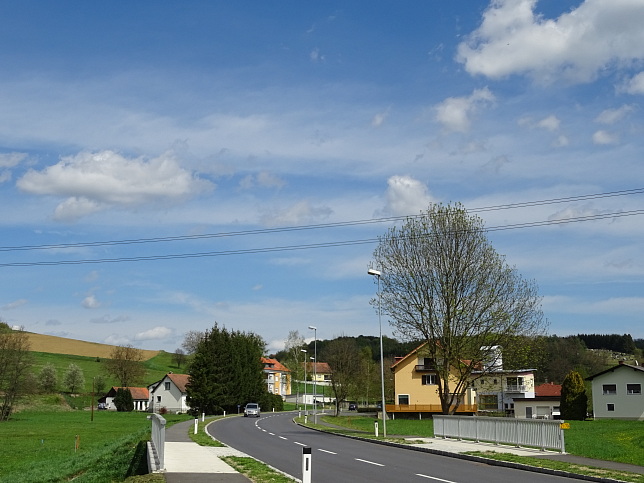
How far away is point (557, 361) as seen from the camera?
11419 centimetres

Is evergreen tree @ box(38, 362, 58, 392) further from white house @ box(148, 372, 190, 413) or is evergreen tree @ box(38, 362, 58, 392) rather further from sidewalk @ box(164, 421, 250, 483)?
sidewalk @ box(164, 421, 250, 483)

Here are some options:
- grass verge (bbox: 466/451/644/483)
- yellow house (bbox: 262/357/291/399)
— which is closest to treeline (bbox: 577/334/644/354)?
yellow house (bbox: 262/357/291/399)

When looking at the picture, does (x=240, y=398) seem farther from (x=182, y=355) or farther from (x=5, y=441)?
(x=182, y=355)

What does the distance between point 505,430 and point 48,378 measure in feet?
333

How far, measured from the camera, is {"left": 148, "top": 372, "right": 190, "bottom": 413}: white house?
116 meters

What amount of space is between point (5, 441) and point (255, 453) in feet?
86.8

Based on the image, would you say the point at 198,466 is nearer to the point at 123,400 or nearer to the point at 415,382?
the point at 415,382

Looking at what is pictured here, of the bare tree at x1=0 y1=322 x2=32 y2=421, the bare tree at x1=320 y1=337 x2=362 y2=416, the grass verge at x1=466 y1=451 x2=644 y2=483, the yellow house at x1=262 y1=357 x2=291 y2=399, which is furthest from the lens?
the yellow house at x1=262 y1=357 x2=291 y2=399

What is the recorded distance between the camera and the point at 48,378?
11325 cm

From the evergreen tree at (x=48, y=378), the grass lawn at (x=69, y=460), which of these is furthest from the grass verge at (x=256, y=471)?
the evergreen tree at (x=48, y=378)

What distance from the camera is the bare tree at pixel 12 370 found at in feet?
249

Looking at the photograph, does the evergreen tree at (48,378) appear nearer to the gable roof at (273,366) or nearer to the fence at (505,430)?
the gable roof at (273,366)

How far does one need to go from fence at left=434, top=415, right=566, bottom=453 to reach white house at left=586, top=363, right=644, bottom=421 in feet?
138

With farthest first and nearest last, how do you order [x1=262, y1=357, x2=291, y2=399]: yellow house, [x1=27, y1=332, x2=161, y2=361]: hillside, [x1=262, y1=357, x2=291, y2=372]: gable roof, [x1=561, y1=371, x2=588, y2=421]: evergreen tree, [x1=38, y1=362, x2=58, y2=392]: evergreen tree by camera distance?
[x1=262, y1=357, x2=291, y2=372]: gable roof, [x1=262, y1=357, x2=291, y2=399]: yellow house, [x1=27, y1=332, x2=161, y2=361]: hillside, [x1=38, y1=362, x2=58, y2=392]: evergreen tree, [x1=561, y1=371, x2=588, y2=421]: evergreen tree
